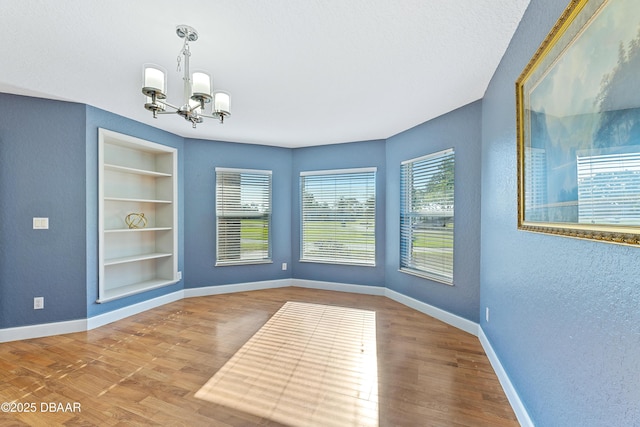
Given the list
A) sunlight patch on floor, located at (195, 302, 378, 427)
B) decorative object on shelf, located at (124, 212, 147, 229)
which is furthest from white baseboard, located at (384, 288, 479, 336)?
decorative object on shelf, located at (124, 212, 147, 229)

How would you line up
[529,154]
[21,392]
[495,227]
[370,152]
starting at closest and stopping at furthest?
[529,154]
[21,392]
[495,227]
[370,152]

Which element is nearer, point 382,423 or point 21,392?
point 382,423

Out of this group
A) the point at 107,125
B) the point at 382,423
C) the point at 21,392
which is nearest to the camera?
the point at 382,423

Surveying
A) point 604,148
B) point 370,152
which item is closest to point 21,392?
point 604,148

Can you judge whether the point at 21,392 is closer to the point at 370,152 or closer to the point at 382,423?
the point at 382,423

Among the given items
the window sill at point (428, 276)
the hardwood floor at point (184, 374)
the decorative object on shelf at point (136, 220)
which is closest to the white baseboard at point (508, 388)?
the hardwood floor at point (184, 374)

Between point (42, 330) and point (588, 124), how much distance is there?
4.66 meters

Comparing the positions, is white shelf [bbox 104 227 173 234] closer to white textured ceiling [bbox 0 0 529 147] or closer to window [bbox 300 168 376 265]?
white textured ceiling [bbox 0 0 529 147]

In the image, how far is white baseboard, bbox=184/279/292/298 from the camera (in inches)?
172

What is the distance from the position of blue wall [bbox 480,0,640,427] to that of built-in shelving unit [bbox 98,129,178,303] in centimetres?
404

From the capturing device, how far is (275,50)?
2.04 m

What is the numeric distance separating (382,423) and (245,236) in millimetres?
3548

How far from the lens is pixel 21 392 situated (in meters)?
2.01

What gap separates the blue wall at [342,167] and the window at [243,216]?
498mm
